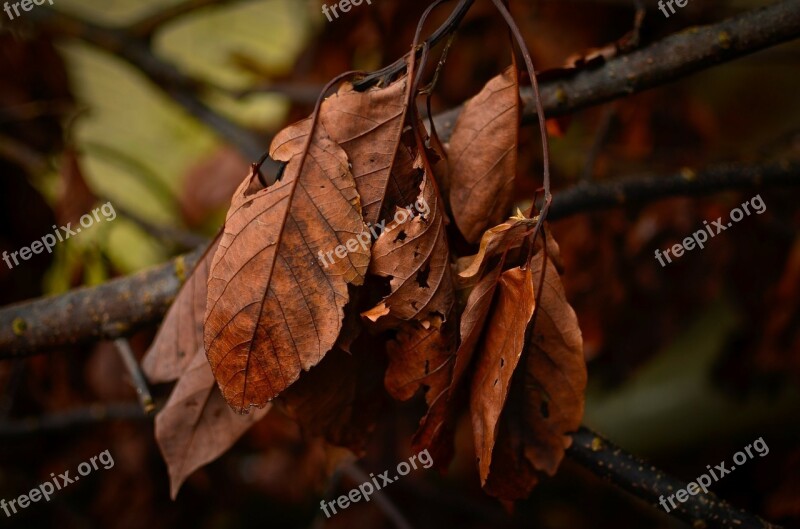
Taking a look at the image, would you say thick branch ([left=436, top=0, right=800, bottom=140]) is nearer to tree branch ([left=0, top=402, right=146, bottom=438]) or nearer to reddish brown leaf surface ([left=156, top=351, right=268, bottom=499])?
reddish brown leaf surface ([left=156, top=351, right=268, bottom=499])

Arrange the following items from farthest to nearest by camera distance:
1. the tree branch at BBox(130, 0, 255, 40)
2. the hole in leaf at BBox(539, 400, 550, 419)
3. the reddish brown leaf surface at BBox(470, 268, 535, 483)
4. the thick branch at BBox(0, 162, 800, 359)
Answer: the tree branch at BBox(130, 0, 255, 40) < the thick branch at BBox(0, 162, 800, 359) < the hole in leaf at BBox(539, 400, 550, 419) < the reddish brown leaf surface at BBox(470, 268, 535, 483)

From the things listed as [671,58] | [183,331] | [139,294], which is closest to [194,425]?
[183,331]

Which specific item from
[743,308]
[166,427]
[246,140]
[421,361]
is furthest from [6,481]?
[743,308]

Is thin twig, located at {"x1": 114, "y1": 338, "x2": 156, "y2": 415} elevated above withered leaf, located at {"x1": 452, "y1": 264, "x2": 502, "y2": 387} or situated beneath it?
situated beneath

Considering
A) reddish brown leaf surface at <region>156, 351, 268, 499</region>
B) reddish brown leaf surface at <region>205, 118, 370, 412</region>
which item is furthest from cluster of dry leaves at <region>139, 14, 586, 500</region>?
reddish brown leaf surface at <region>156, 351, 268, 499</region>

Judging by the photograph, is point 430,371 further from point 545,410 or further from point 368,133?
point 368,133


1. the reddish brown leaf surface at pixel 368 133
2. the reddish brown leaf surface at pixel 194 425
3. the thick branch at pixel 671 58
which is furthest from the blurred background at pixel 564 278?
the reddish brown leaf surface at pixel 368 133

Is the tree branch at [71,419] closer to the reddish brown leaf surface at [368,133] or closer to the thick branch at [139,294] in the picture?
the thick branch at [139,294]
